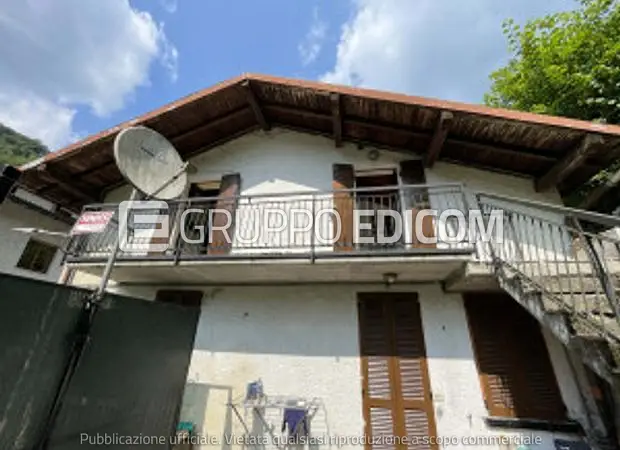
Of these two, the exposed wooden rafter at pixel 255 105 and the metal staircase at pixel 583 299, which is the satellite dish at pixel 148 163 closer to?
the exposed wooden rafter at pixel 255 105

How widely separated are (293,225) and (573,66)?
30.3 ft

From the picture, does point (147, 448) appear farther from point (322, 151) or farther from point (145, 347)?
point (322, 151)

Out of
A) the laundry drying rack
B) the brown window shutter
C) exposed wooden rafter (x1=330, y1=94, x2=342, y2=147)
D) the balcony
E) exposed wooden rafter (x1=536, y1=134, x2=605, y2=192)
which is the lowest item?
the laundry drying rack

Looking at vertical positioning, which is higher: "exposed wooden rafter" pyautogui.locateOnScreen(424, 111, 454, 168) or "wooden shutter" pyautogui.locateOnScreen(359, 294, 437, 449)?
"exposed wooden rafter" pyautogui.locateOnScreen(424, 111, 454, 168)

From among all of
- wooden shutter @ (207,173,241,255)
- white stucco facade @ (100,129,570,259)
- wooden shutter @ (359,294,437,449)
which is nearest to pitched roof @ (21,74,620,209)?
white stucco facade @ (100,129,570,259)

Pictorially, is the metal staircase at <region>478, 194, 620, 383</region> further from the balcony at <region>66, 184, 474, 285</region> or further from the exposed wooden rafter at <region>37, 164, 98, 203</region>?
the exposed wooden rafter at <region>37, 164, 98, 203</region>

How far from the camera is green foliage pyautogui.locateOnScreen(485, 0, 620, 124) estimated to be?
7977 millimetres

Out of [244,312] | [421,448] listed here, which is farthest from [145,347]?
[421,448]

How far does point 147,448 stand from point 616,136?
8205 millimetres

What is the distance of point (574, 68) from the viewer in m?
8.69

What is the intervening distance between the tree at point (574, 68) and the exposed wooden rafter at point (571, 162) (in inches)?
82.9

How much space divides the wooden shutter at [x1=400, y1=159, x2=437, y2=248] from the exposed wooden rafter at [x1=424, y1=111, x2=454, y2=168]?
23cm

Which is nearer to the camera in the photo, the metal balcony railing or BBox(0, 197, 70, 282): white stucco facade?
the metal balcony railing

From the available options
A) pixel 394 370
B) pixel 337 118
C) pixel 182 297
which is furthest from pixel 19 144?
pixel 394 370
